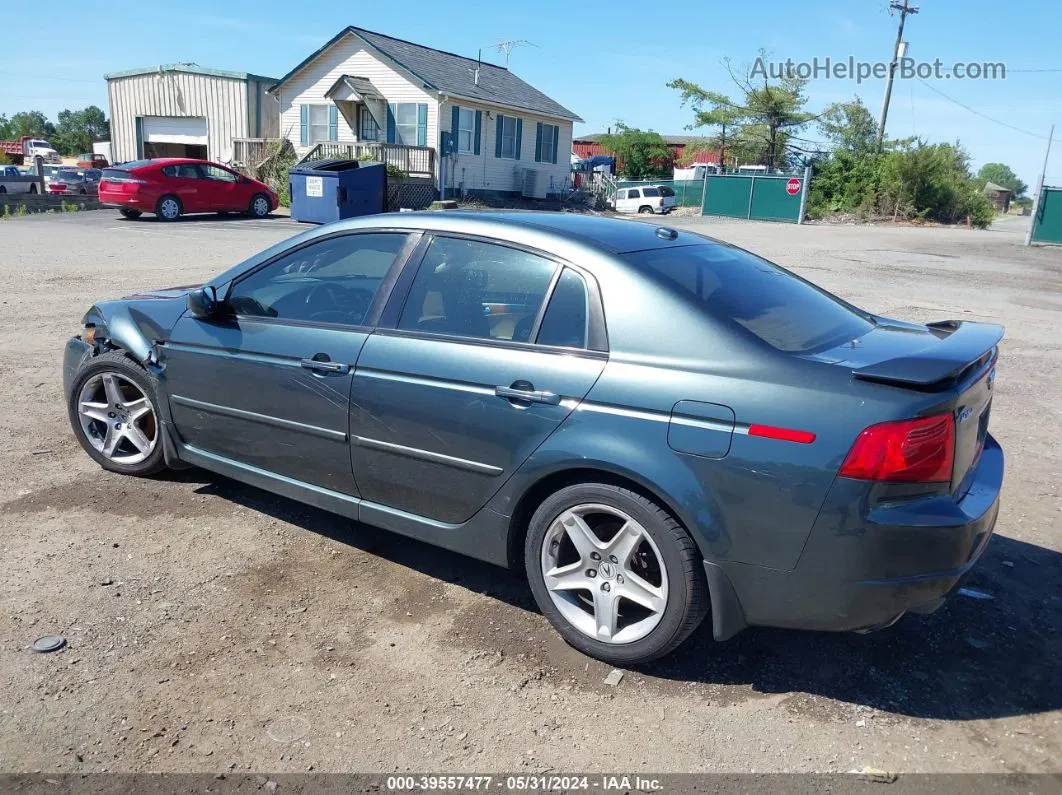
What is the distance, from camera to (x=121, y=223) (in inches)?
883

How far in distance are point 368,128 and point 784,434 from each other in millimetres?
32960

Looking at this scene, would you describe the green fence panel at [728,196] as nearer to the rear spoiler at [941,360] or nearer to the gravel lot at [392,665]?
the gravel lot at [392,665]

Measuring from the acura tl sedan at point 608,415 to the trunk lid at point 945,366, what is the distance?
0.02 metres

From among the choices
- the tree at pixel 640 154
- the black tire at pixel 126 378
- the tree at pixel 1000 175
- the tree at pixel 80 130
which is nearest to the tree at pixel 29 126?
the tree at pixel 80 130

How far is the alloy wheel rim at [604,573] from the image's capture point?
10.3ft

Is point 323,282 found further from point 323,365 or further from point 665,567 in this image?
point 665,567

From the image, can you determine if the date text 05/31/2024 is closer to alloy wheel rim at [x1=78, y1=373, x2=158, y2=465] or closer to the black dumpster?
alloy wheel rim at [x1=78, y1=373, x2=158, y2=465]

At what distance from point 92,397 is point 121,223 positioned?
19755mm

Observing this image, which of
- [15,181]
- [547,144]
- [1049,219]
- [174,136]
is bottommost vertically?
[15,181]

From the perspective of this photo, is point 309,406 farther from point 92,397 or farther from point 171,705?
point 92,397

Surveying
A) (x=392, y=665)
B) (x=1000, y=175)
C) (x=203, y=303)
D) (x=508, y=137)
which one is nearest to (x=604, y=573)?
(x=392, y=665)

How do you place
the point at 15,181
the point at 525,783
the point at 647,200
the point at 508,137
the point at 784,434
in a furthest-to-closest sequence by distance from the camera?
1. the point at 647,200
2. the point at 508,137
3. the point at 15,181
4. the point at 784,434
5. the point at 525,783

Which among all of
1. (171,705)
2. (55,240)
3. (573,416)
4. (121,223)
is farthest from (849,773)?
(121,223)

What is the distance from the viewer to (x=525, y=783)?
2.67m
